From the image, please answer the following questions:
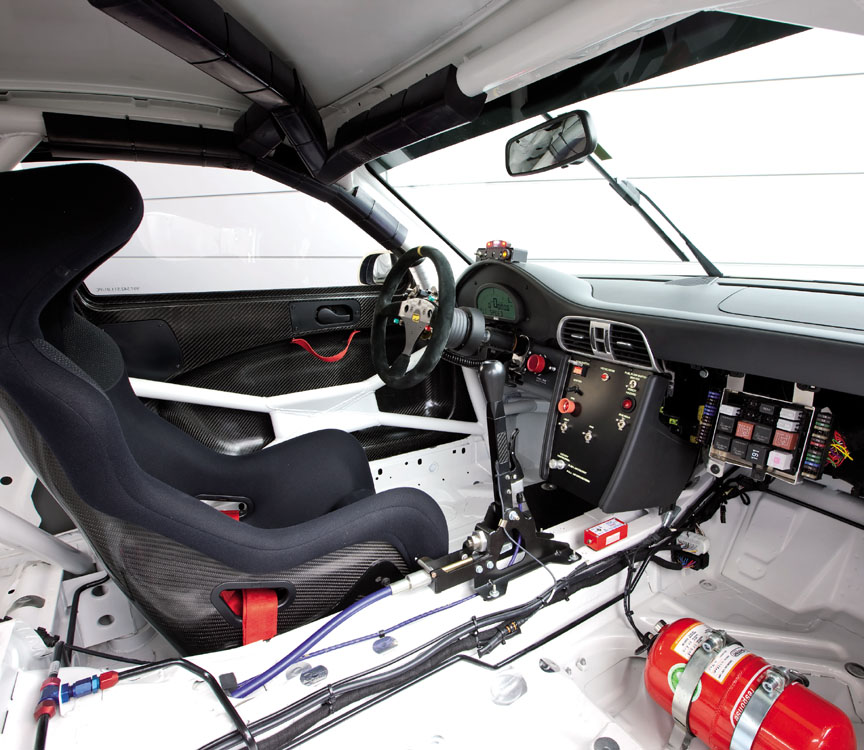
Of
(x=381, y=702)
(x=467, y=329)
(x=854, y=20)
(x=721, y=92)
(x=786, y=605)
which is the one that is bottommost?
(x=786, y=605)

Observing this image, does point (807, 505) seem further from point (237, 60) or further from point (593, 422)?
point (237, 60)

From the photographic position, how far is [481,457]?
2686 millimetres

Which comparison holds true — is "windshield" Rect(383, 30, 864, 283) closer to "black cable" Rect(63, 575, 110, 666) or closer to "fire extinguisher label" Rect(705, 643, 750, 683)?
"fire extinguisher label" Rect(705, 643, 750, 683)

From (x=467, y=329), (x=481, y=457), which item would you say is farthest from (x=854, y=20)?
(x=481, y=457)

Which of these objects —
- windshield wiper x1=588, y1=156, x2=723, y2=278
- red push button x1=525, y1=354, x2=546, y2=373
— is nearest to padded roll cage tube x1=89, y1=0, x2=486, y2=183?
red push button x1=525, y1=354, x2=546, y2=373

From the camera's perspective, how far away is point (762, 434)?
1.38 metres

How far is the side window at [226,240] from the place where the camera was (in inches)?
78.5

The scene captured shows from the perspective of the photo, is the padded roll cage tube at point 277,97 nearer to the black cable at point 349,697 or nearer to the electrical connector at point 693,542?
the black cable at point 349,697

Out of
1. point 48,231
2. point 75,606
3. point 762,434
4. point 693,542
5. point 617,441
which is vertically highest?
point 48,231

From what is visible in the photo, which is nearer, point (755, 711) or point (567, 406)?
point (755, 711)

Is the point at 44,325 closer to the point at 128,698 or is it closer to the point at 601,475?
the point at 128,698

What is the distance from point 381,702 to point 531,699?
0.37m

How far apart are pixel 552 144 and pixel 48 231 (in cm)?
143

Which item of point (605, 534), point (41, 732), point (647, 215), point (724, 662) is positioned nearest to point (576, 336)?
point (605, 534)
